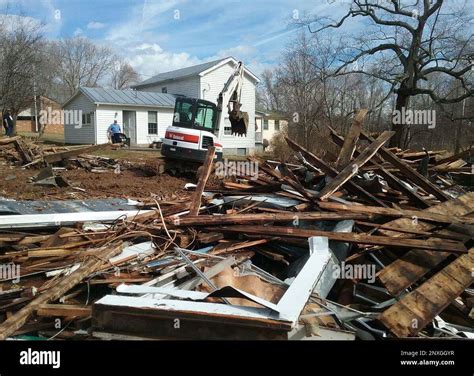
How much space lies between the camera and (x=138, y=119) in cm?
2867

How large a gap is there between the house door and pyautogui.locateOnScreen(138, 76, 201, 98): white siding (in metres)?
5.18

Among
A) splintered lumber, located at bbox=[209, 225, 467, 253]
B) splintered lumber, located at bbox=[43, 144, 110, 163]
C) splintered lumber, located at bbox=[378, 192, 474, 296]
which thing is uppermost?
splintered lumber, located at bbox=[43, 144, 110, 163]

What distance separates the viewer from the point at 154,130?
96.7 ft

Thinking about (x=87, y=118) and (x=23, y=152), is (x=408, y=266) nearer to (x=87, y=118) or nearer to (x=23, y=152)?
(x=23, y=152)

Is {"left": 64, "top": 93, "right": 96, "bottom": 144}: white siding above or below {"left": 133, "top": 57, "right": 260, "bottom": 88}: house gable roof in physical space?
below

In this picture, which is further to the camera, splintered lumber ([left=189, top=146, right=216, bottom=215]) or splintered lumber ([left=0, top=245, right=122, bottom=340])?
splintered lumber ([left=189, top=146, right=216, bottom=215])

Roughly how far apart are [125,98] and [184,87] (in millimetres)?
5286

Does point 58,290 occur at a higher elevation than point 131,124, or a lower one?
lower

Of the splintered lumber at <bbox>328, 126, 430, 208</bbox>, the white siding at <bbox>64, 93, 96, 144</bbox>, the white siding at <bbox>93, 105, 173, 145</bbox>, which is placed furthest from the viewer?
the white siding at <bbox>64, 93, 96, 144</bbox>

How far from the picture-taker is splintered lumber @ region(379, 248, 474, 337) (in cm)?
329

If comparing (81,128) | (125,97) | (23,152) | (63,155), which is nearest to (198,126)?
(63,155)

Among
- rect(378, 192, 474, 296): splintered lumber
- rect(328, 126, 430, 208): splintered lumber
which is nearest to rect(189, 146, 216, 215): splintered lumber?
rect(378, 192, 474, 296): splintered lumber

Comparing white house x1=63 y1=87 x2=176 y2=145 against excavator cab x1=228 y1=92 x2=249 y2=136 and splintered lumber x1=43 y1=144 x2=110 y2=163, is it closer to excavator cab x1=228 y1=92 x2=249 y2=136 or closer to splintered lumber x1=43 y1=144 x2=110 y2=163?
splintered lumber x1=43 y1=144 x2=110 y2=163

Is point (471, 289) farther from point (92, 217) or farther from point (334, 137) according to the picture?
point (92, 217)
